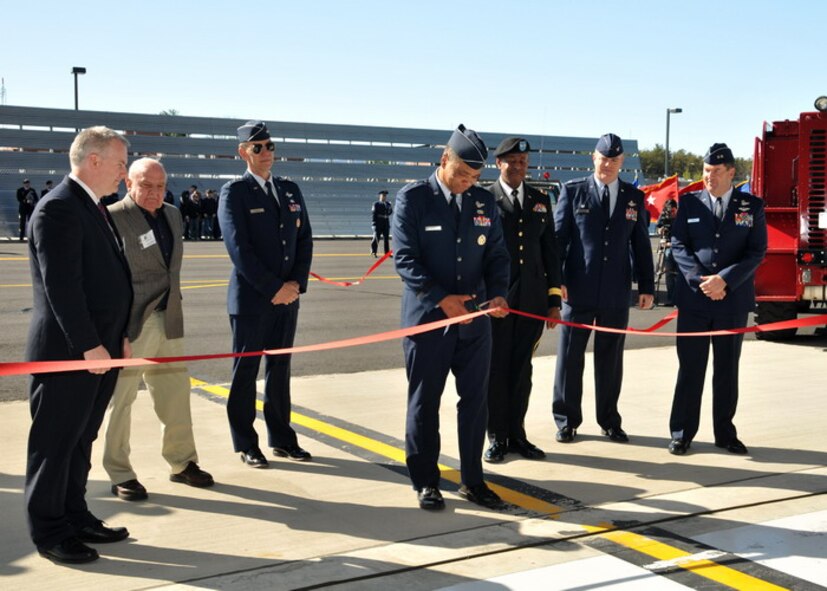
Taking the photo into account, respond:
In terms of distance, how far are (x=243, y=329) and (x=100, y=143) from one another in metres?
2.00

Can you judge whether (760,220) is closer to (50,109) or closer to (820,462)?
(820,462)

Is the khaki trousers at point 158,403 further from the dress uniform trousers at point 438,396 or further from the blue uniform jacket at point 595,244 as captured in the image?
the blue uniform jacket at point 595,244

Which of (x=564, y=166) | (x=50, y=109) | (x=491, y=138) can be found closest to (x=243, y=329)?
(x=50, y=109)

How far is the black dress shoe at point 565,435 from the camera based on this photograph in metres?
6.88

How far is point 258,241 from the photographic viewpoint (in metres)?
6.28

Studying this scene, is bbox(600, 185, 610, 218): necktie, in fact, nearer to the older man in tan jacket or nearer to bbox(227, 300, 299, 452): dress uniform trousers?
bbox(227, 300, 299, 452): dress uniform trousers

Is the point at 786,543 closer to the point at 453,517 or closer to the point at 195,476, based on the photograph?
the point at 453,517

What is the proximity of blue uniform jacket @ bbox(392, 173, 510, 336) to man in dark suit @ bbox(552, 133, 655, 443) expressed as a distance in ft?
5.10

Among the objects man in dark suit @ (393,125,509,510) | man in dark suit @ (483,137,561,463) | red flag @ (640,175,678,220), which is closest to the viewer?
man in dark suit @ (393,125,509,510)

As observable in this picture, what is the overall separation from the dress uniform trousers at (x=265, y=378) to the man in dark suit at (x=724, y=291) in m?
2.57

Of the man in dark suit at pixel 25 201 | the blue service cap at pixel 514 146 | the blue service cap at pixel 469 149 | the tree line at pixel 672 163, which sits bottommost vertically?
the blue service cap at pixel 469 149

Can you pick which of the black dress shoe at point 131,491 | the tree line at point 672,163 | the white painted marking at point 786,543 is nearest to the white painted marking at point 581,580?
the white painted marking at point 786,543

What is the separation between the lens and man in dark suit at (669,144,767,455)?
6648 mm

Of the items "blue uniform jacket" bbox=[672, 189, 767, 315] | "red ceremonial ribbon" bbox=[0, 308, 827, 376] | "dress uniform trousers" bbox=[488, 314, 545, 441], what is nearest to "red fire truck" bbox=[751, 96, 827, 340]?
"red ceremonial ribbon" bbox=[0, 308, 827, 376]
